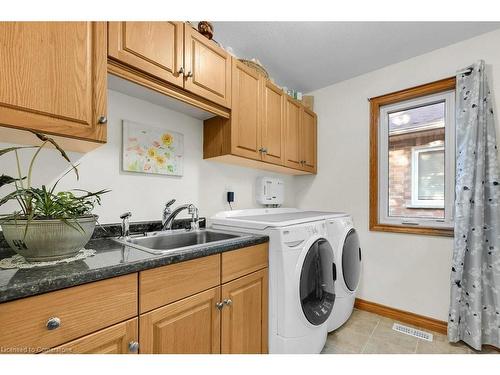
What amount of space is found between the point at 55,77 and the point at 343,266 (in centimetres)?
218

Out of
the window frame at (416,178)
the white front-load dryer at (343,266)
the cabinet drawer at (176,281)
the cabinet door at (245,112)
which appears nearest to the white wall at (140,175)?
the cabinet door at (245,112)

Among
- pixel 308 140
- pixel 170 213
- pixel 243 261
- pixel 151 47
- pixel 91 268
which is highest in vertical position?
pixel 151 47

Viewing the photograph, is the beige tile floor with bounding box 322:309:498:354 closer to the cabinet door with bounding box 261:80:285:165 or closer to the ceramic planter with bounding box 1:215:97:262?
the cabinet door with bounding box 261:80:285:165

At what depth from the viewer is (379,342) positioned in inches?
73.0

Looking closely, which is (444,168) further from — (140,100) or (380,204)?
(140,100)

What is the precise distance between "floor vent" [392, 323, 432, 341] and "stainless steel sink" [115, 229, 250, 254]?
66.2 inches

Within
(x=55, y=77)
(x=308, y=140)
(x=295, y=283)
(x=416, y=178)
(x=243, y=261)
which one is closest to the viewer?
(x=55, y=77)

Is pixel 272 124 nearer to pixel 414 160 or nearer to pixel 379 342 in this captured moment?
pixel 414 160

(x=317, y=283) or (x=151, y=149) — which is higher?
(x=151, y=149)

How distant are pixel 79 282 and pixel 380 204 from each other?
2.46 meters

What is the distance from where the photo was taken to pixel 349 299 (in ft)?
6.91

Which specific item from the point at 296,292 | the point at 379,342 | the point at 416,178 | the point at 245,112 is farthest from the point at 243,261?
the point at 416,178

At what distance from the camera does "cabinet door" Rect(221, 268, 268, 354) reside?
4.05 feet

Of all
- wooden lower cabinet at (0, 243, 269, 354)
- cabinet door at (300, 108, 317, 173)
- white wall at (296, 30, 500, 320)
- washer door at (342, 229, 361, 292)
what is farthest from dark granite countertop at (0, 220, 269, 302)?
white wall at (296, 30, 500, 320)
